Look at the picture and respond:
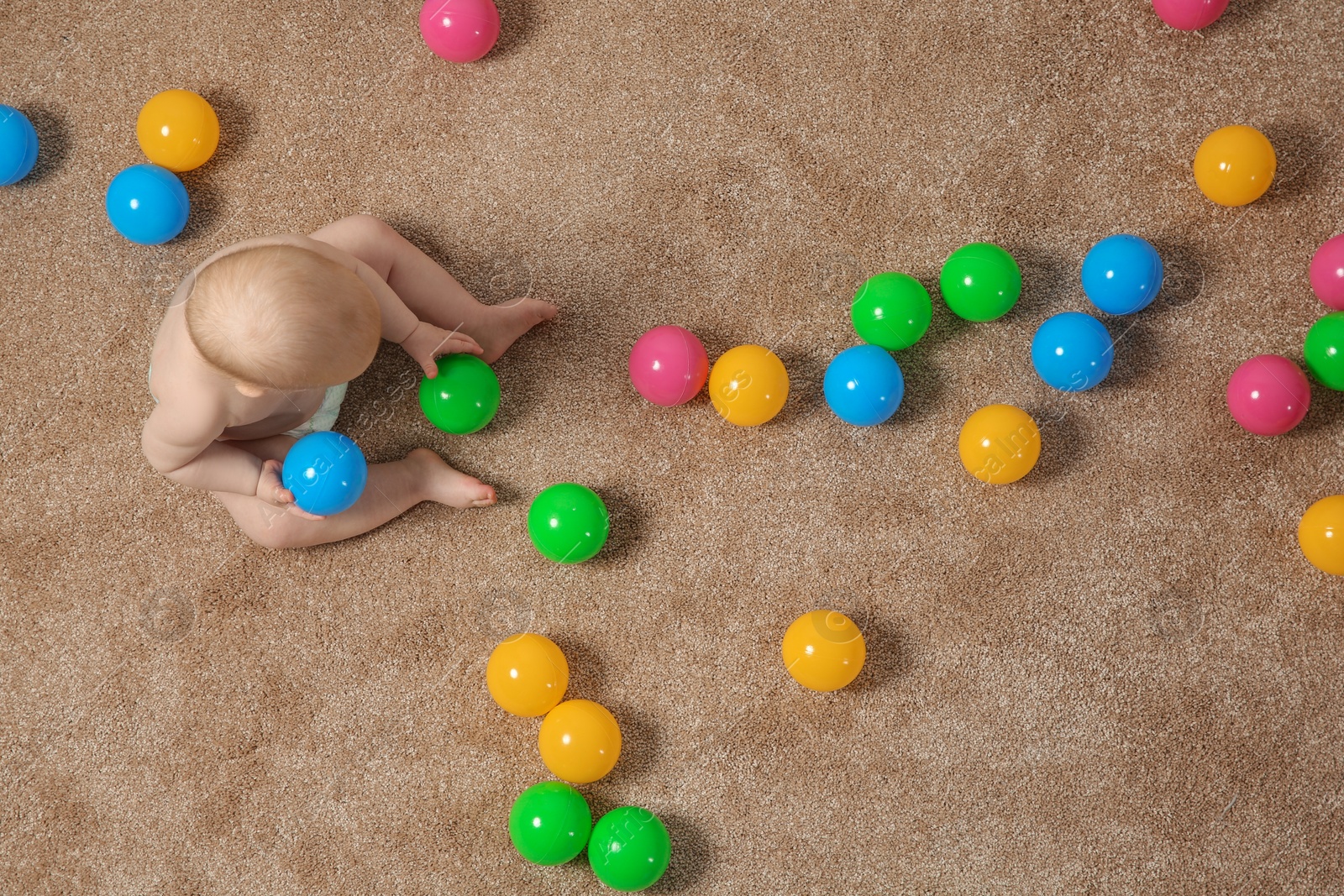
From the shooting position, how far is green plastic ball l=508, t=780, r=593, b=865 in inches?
45.3

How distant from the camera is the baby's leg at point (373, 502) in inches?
48.8

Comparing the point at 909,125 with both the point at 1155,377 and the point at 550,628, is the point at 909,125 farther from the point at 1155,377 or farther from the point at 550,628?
the point at 550,628

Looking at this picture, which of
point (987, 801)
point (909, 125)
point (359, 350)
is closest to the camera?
point (359, 350)

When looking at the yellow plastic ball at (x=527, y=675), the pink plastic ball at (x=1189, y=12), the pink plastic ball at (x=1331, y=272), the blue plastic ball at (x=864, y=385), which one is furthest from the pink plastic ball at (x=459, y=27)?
the pink plastic ball at (x=1331, y=272)

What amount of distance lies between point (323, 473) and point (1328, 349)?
4.06 feet

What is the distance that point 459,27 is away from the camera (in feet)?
4.24

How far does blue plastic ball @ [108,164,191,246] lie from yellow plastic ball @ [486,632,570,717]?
2.42 feet

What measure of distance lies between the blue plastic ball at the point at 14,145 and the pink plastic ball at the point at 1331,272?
1.75 metres

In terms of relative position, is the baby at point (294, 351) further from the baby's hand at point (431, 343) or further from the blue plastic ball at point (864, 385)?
the blue plastic ball at point (864, 385)

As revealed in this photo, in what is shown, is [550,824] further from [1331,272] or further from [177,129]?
[1331,272]

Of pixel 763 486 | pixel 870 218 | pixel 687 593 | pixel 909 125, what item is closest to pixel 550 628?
pixel 687 593

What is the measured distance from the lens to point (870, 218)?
1314mm

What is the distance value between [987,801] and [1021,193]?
0.81 metres

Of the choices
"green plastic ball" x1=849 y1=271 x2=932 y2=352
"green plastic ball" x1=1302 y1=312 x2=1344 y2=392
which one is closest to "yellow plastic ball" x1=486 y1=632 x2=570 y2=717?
"green plastic ball" x1=849 y1=271 x2=932 y2=352
